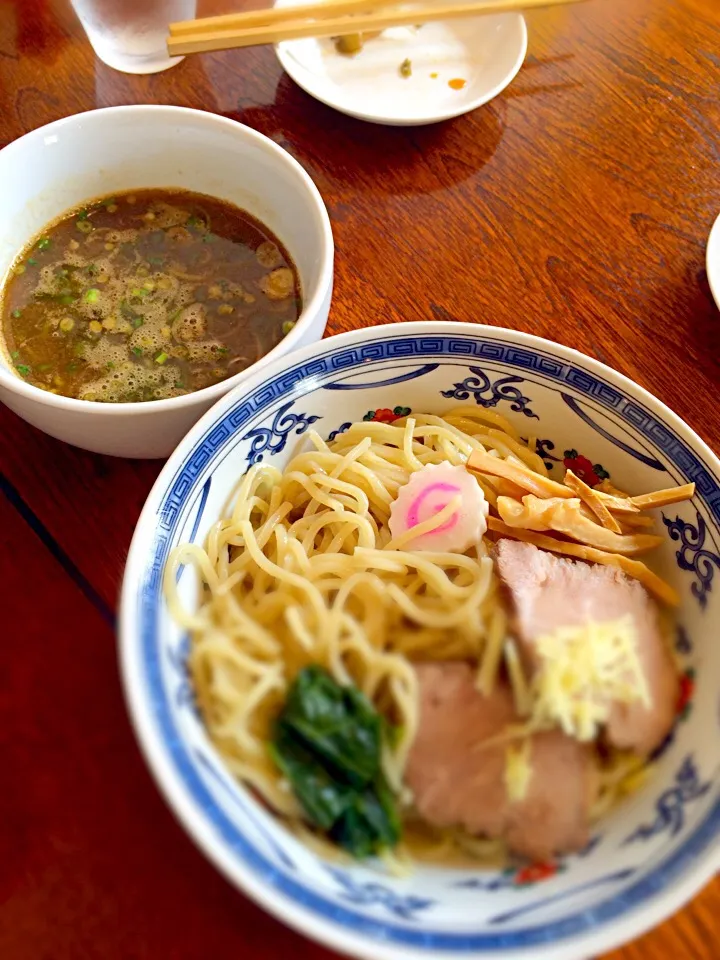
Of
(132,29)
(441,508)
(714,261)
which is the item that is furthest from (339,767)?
(132,29)

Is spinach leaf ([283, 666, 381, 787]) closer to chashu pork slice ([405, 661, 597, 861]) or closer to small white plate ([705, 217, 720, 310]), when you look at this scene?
chashu pork slice ([405, 661, 597, 861])

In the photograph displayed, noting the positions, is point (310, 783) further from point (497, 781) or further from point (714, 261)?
point (714, 261)

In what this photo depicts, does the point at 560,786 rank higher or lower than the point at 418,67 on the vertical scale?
lower

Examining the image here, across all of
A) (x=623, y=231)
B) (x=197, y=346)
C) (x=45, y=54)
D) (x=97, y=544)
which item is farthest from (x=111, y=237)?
(x=623, y=231)

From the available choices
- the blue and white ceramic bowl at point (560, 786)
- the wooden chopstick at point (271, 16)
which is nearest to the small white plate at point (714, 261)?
the blue and white ceramic bowl at point (560, 786)

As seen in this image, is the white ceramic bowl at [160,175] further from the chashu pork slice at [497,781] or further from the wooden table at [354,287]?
the chashu pork slice at [497,781]

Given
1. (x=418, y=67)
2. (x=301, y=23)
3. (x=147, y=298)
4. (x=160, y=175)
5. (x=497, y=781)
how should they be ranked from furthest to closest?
(x=418, y=67)
(x=301, y=23)
(x=160, y=175)
(x=147, y=298)
(x=497, y=781)

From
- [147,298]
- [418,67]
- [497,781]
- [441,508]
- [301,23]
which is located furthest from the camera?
[418,67]
